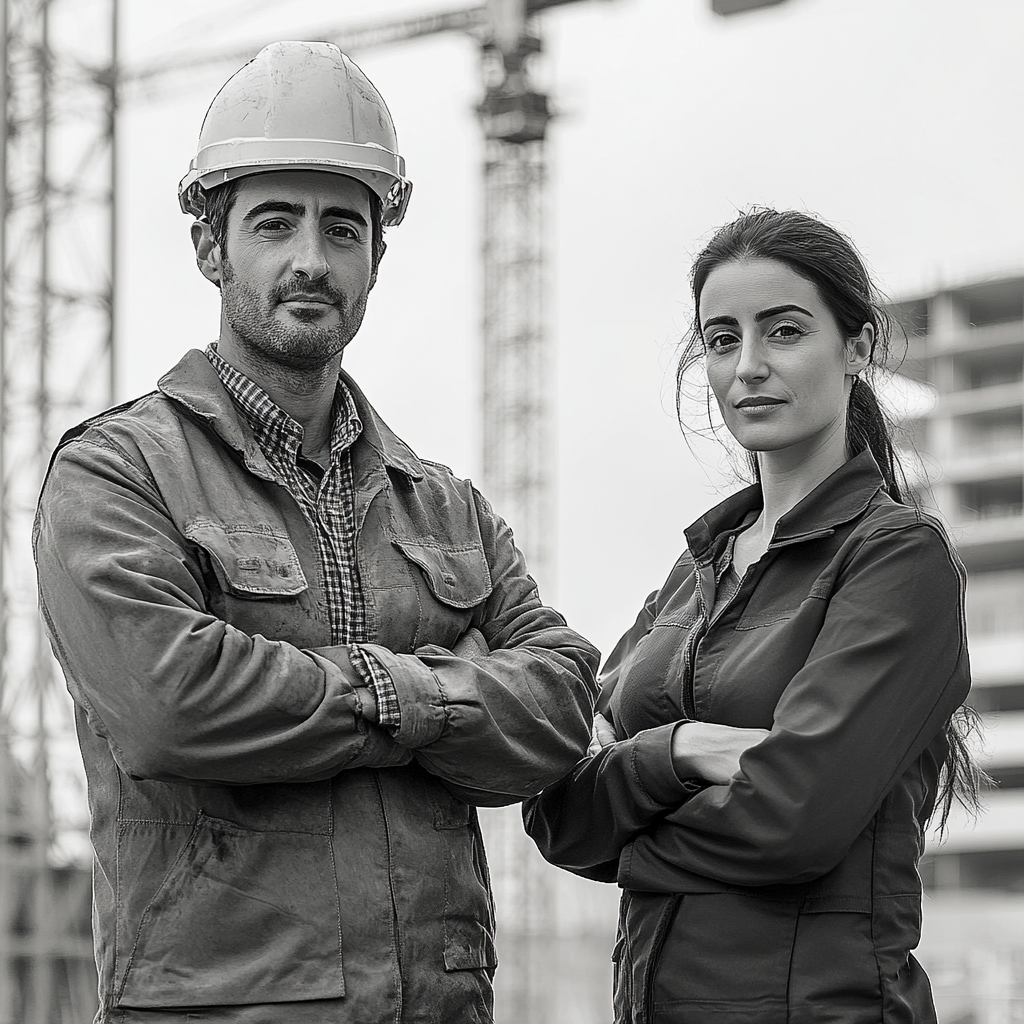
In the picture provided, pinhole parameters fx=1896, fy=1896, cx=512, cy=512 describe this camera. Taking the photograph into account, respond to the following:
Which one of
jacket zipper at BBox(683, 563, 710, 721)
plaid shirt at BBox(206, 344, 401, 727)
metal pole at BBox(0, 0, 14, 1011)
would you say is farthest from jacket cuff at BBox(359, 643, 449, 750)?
metal pole at BBox(0, 0, 14, 1011)

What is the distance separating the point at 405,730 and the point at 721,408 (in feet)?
3.17

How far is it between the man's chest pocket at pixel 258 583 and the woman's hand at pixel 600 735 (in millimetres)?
653

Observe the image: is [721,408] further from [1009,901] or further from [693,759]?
[1009,901]

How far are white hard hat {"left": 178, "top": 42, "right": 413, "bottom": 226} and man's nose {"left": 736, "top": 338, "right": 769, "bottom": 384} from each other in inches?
29.9

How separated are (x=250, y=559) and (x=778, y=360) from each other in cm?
108

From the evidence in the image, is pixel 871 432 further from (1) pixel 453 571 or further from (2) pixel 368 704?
(2) pixel 368 704

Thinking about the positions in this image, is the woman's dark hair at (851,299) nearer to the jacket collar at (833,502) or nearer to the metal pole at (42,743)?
the jacket collar at (833,502)

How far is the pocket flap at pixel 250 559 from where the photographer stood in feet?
10.9

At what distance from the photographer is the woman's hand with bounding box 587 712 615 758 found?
3795 millimetres

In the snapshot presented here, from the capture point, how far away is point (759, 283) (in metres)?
3.69

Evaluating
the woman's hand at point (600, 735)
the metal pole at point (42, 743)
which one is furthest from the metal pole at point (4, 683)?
the woman's hand at point (600, 735)

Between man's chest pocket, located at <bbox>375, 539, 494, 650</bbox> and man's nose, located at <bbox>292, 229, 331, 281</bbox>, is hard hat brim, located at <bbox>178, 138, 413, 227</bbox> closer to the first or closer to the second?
man's nose, located at <bbox>292, 229, 331, 281</bbox>

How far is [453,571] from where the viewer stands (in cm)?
369

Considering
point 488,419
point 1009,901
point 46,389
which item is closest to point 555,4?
point 488,419
